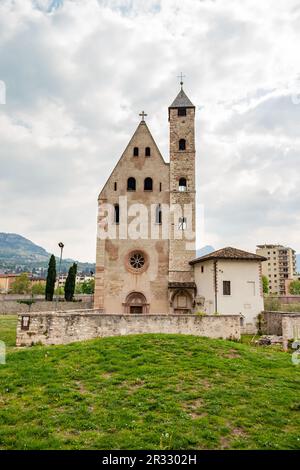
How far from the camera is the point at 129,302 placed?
31469mm

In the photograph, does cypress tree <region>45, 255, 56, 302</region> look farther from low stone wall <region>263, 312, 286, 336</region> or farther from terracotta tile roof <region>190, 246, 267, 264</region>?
low stone wall <region>263, 312, 286, 336</region>

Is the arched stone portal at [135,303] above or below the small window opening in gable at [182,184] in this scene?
below

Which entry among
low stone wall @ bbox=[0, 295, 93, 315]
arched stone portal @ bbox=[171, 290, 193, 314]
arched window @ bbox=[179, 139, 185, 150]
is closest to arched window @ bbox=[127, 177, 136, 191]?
arched window @ bbox=[179, 139, 185, 150]

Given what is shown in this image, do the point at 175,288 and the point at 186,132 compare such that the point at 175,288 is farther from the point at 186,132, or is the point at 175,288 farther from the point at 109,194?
the point at 186,132

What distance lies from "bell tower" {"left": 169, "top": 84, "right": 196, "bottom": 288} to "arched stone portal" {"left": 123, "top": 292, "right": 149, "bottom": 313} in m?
2.87

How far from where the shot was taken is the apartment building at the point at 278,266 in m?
140

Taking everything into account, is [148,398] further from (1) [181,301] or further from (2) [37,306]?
(2) [37,306]

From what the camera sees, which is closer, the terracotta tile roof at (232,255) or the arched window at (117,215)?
the terracotta tile roof at (232,255)

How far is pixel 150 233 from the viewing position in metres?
32.7

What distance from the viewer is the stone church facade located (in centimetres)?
3147

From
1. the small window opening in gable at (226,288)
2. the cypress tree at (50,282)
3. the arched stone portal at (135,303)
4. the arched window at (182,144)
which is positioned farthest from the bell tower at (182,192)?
the cypress tree at (50,282)

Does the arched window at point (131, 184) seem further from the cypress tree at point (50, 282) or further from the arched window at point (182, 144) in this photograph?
the cypress tree at point (50, 282)

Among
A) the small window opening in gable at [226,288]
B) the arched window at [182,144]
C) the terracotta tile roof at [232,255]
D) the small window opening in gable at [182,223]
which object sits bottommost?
the small window opening in gable at [226,288]
